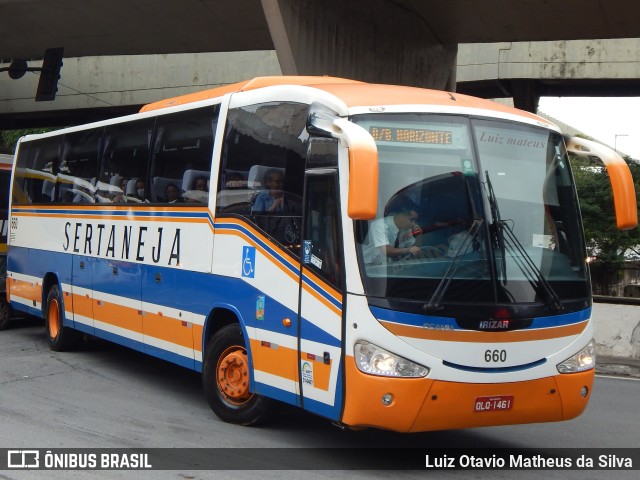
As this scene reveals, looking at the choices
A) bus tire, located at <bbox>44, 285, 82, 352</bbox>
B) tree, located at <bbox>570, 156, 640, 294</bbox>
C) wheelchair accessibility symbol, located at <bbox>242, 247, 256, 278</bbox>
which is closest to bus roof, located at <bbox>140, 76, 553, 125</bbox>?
wheelchair accessibility symbol, located at <bbox>242, 247, 256, 278</bbox>

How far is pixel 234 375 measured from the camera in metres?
8.75

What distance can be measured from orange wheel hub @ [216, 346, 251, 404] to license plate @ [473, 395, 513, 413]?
2.45m

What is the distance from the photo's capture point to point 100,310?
38.8ft

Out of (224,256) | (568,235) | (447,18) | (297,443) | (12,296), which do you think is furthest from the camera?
(447,18)

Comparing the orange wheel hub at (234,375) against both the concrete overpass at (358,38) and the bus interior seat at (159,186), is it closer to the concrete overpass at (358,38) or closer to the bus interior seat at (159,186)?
the bus interior seat at (159,186)

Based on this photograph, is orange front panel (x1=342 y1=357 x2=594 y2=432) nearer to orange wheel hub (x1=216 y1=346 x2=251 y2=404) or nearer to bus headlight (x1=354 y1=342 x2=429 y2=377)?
bus headlight (x1=354 y1=342 x2=429 y2=377)

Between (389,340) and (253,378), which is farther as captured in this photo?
(253,378)

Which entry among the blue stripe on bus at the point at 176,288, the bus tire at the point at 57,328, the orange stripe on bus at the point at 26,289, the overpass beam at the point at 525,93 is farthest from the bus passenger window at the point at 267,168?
the overpass beam at the point at 525,93

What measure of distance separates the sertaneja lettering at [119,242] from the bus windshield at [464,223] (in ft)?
11.5

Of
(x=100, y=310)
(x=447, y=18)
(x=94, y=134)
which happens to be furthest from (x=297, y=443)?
(x=447, y=18)

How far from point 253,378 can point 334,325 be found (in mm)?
1478

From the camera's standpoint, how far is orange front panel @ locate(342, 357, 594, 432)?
6.76 metres

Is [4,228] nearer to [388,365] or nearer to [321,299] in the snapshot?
[321,299]

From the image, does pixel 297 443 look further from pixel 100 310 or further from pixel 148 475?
pixel 100 310
